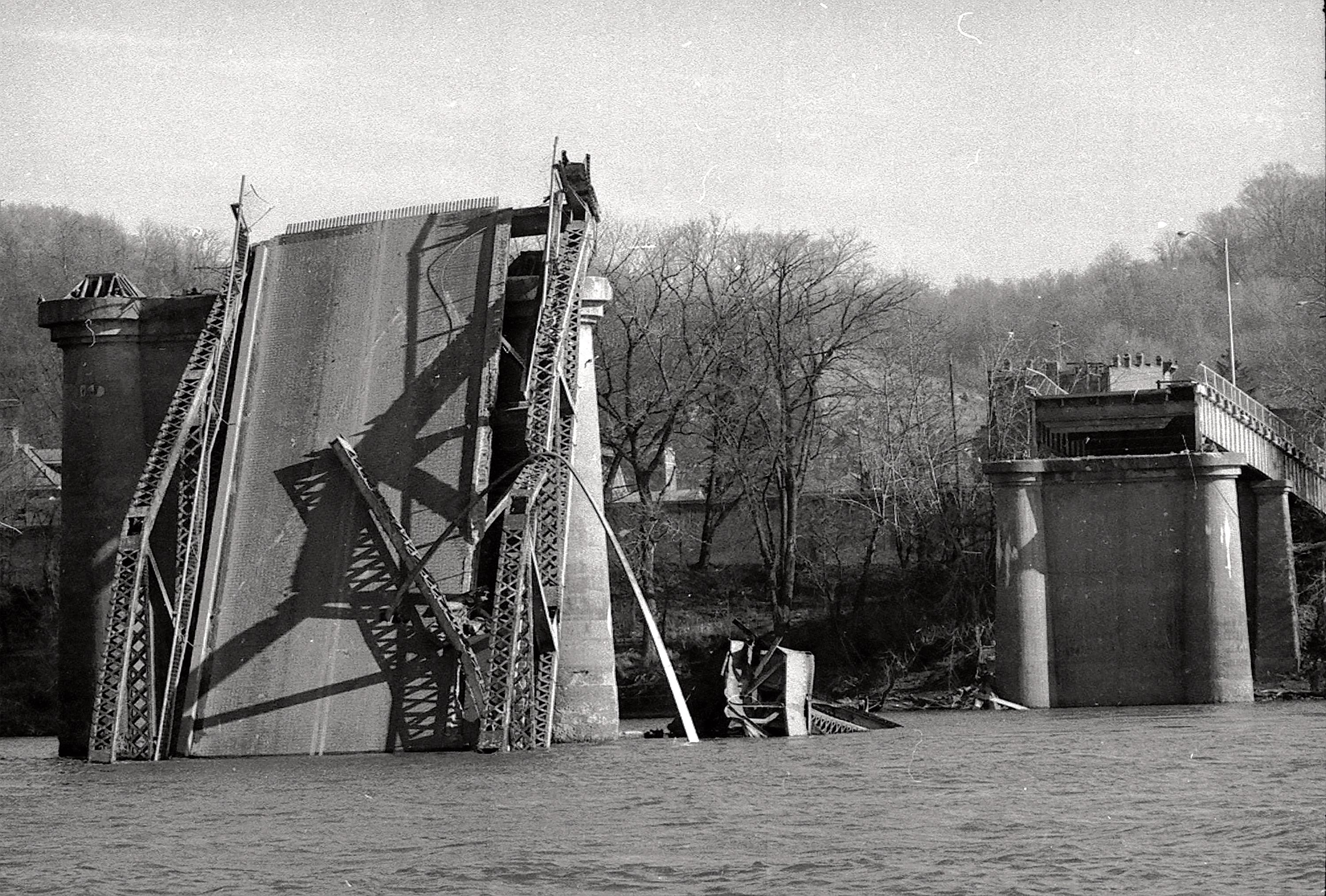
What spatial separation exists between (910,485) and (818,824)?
37.3 metres

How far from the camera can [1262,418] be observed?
160 ft

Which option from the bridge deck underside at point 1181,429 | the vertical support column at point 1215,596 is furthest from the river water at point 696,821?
the bridge deck underside at point 1181,429

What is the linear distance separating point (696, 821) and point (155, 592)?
12.6 meters

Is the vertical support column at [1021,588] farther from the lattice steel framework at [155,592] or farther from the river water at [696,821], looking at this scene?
the lattice steel framework at [155,592]

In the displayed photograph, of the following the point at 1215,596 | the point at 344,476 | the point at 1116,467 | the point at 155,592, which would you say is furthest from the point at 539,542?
the point at 1116,467

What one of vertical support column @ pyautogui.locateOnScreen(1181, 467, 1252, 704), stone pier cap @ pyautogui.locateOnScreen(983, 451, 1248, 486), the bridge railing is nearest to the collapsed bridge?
stone pier cap @ pyautogui.locateOnScreen(983, 451, 1248, 486)

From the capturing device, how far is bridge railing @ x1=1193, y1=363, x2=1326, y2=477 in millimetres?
46375

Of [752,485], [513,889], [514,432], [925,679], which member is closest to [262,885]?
[513,889]

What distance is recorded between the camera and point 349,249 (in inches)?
1225

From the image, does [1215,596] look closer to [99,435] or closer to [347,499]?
[347,499]

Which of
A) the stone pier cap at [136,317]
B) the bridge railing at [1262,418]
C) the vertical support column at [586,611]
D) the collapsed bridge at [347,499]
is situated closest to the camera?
the collapsed bridge at [347,499]

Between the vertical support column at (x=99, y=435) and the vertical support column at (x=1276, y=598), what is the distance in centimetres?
2684

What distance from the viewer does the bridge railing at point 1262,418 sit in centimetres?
4638

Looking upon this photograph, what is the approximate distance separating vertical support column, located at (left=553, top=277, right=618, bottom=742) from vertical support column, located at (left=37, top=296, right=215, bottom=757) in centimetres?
672
